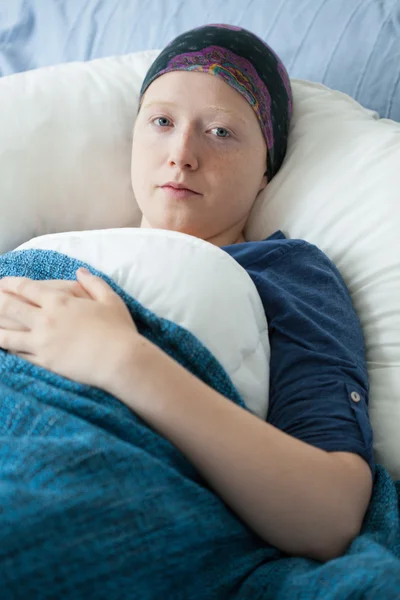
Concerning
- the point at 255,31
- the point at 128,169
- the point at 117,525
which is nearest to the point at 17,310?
the point at 117,525

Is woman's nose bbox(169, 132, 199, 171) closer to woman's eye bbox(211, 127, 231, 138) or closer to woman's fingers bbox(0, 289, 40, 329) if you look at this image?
woman's eye bbox(211, 127, 231, 138)

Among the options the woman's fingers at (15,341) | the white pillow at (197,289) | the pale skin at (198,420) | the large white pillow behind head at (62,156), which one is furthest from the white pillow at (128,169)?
the woman's fingers at (15,341)

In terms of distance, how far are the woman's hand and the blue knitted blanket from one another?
0.07 ft

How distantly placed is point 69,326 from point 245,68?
2.02ft

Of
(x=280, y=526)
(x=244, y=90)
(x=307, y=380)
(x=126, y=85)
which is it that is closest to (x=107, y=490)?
(x=280, y=526)

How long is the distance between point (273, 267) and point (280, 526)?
42 centimetres

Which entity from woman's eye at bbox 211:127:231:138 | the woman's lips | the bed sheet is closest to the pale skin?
the woman's lips

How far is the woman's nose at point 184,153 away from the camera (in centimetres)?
115

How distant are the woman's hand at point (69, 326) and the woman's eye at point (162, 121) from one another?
1.33 ft

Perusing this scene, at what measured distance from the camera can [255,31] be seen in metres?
1.53

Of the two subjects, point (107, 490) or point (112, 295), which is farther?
point (112, 295)

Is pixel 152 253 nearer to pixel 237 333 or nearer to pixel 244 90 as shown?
pixel 237 333

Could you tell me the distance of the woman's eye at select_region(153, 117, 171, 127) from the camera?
1.22 metres

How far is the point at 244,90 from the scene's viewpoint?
3.98ft
